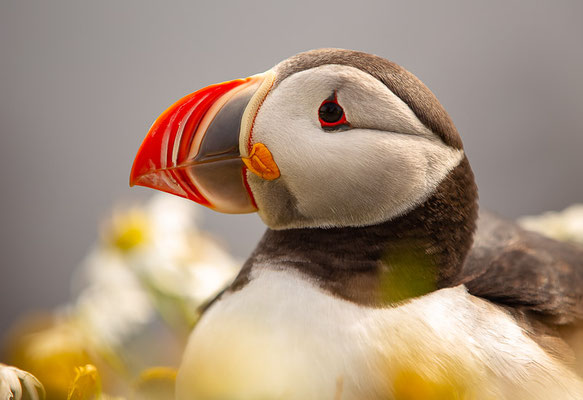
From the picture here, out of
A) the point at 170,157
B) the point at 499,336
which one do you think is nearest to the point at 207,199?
the point at 170,157

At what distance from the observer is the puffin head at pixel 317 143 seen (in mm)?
653

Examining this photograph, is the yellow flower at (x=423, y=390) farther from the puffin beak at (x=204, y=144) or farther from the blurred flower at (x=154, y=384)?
the puffin beak at (x=204, y=144)

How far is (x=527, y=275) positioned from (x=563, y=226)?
0.37 metres

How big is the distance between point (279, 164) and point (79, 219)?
207cm

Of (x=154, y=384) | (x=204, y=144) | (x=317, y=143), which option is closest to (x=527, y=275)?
(x=317, y=143)

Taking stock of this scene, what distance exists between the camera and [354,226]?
682 mm

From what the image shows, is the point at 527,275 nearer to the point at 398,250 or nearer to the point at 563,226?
the point at 398,250

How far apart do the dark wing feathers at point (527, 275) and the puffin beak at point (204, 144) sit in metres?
0.28

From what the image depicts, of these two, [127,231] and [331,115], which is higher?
[331,115]

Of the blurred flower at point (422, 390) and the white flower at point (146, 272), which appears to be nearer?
the blurred flower at point (422, 390)

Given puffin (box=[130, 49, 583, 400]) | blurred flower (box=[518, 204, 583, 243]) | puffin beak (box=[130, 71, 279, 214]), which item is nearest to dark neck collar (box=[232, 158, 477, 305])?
puffin (box=[130, 49, 583, 400])

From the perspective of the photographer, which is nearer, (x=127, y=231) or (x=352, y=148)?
(x=352, y=148)

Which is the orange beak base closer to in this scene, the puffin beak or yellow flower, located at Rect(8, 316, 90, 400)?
the puffin beak

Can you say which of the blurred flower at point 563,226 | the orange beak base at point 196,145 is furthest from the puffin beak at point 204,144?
the blurred flower at point 563,226
